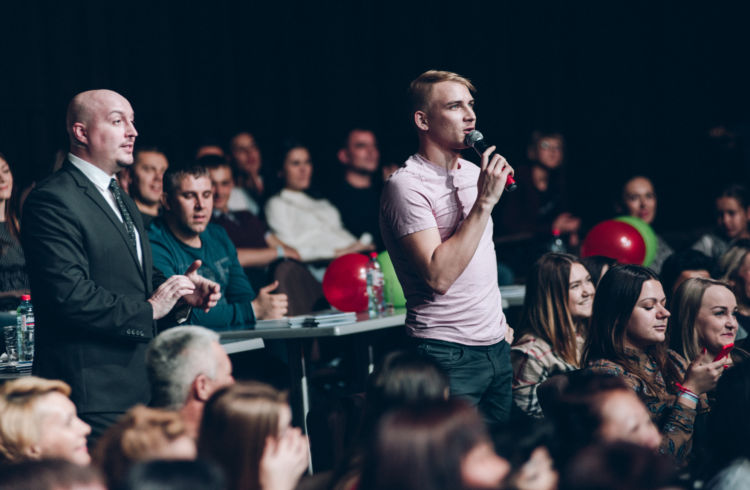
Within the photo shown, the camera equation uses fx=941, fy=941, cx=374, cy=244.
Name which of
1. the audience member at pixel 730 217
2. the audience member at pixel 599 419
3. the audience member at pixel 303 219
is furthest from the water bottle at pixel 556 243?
the audience member at pixel 599 419

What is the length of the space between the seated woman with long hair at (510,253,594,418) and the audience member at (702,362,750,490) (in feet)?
2.62

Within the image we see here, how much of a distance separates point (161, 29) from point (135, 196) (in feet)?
6.50

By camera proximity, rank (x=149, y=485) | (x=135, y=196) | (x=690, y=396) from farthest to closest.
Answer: (x=135, y=196) → (x=690, y=396) → (x=149, y=485)

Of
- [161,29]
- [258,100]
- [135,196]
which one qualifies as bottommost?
[135,196]

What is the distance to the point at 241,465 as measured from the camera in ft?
7.00

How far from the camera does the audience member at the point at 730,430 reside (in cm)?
244

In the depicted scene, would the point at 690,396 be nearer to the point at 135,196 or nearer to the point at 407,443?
the point at 407,443

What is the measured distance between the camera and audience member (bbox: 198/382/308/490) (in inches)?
83.8

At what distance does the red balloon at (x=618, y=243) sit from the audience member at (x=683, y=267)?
0.36m

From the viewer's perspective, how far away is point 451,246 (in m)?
2.74

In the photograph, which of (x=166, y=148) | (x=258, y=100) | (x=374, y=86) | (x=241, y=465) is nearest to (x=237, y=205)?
(x=166, y=148)

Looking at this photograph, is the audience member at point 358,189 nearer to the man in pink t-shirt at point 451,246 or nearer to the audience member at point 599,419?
the man in pink t-shirt at point 451,246

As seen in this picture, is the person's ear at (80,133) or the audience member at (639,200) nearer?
the person's ear at (80,133)

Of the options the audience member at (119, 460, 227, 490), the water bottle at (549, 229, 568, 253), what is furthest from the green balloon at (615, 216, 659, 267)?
the audience member at (119, 460, 227, 490)
